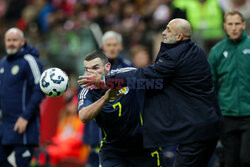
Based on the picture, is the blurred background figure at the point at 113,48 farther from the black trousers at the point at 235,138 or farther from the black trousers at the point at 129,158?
the black trousers at the point at 129,158

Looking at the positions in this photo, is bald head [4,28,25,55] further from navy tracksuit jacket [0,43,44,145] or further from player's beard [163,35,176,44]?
player's beard [163,35,176,44]

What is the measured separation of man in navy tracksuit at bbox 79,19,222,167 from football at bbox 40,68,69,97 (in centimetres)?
105

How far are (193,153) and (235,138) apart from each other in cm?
265

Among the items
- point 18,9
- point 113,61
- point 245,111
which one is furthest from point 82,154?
point 18,9

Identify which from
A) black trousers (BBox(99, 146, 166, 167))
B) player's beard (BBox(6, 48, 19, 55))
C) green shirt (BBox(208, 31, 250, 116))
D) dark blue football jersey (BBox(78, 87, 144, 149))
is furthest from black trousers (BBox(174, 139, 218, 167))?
player's beard (BBox(6, 48, 19, 55))

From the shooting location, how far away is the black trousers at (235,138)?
7.84 metres

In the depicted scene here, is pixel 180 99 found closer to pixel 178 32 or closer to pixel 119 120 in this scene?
pixel 178 32

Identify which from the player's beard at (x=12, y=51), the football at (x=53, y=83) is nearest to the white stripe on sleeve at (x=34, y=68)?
the player's beard at (x=12, y=51)

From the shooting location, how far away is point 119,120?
20.4 feet

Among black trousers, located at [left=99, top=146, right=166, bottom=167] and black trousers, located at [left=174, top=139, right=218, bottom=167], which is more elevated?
black trousers, located at [left=174, top=139, right=218, bottom=167]

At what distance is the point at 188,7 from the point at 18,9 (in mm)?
7414

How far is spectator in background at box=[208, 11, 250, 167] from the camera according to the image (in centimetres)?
787

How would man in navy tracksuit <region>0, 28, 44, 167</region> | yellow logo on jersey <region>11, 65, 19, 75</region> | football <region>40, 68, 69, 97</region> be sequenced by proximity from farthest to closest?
yellow logo on jersey <region>11, 65, 19, 75</region>, man in navy tracksuit <region>0, 28, 44, 167</region>, football <region>40, 68, 69, 97</region>

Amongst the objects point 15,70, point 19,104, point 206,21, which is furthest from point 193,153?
point 206,21
